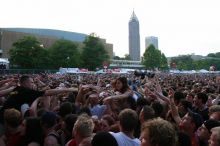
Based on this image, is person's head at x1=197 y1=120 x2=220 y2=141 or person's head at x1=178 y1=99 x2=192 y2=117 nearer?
person's head at x1=197 y1=120 x2=220 y2=141

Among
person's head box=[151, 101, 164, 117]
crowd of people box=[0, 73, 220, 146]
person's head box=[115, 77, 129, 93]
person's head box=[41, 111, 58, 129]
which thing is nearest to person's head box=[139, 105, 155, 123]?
crowd of people box=[0, 73, 220, 146]

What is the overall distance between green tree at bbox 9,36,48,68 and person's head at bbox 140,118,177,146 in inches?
3242

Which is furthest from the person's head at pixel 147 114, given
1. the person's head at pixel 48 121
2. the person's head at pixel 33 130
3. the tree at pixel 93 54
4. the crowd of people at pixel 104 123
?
the tree at pixel 93 54

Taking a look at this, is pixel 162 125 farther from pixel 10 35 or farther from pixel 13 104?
pixel 10 35

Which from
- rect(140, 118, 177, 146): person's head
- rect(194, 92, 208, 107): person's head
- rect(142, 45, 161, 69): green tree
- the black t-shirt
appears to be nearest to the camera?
rect(140, 118, 177, 146): person's head

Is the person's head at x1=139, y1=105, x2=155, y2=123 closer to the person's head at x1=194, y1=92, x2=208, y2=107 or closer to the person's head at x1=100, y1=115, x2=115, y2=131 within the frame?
the person's head at x1=100, y1=115, x2=115, y2=131

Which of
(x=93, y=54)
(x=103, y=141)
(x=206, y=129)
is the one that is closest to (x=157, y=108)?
(x=206, y=129)

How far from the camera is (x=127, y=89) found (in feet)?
27.0

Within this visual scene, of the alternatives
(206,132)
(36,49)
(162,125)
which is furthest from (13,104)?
(36,49)

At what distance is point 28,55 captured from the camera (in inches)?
3337

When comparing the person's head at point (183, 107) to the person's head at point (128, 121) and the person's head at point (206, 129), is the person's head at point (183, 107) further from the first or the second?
the person's head at point (128, 121)

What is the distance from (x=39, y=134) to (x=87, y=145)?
3.99ft

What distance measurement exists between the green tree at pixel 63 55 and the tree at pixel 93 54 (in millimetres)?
5176

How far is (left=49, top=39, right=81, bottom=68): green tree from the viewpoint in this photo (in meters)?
93.9
